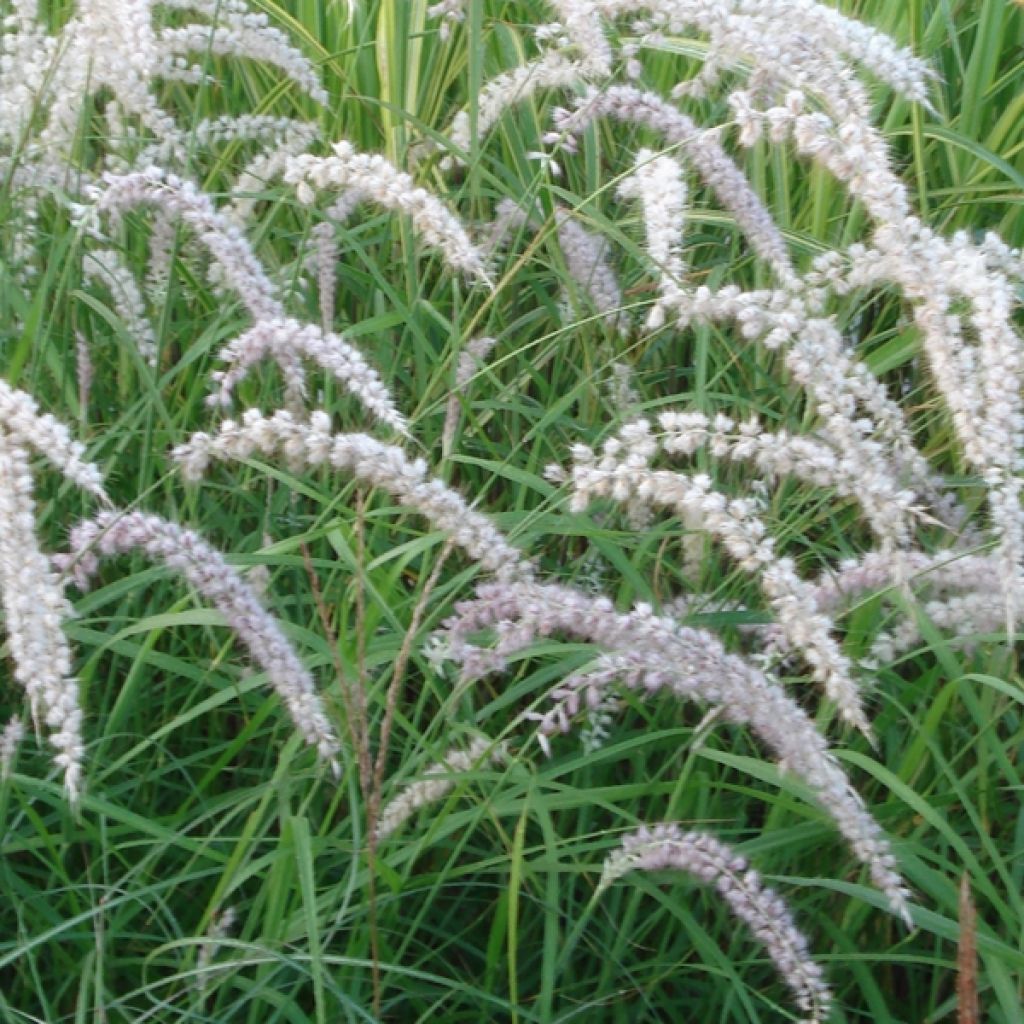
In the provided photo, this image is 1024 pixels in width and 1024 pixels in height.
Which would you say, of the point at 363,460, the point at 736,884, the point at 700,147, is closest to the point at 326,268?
the point at 700,147

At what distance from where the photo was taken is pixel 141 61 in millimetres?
1878

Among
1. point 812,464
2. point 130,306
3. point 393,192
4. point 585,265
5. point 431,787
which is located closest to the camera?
point 812,464

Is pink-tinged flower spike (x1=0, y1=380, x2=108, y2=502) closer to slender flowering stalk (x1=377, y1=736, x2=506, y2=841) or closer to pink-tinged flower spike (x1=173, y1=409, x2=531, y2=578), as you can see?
pink-tinged flower spike (x1=173, y1=409, x2=531, y2=578)

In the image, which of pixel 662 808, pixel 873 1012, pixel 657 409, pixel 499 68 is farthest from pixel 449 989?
pixel 499 68

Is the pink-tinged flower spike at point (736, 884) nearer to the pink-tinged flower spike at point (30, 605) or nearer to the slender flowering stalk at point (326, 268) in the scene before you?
the pink-tinged flower spike at point (30, 605)

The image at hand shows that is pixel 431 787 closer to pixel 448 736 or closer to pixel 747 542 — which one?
pixel 448 736

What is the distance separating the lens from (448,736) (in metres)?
1.62

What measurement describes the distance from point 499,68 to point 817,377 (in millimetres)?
1589

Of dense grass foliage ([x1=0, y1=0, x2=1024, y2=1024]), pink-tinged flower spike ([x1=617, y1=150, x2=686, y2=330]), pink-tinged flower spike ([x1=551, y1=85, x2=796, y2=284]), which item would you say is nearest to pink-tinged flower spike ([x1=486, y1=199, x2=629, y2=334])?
dense grass foliage ([x1=0, y1=0, x2=1024, y2=1024])

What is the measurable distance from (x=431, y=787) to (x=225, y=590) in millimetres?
311

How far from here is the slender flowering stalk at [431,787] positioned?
5.08 ft

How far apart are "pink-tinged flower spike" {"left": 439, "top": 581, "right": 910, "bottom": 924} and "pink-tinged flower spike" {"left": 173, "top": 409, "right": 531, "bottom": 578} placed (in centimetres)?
12

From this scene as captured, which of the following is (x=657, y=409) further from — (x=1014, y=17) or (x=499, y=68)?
(x=1014, y=17)

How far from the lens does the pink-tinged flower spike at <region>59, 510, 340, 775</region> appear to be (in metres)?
1.39
